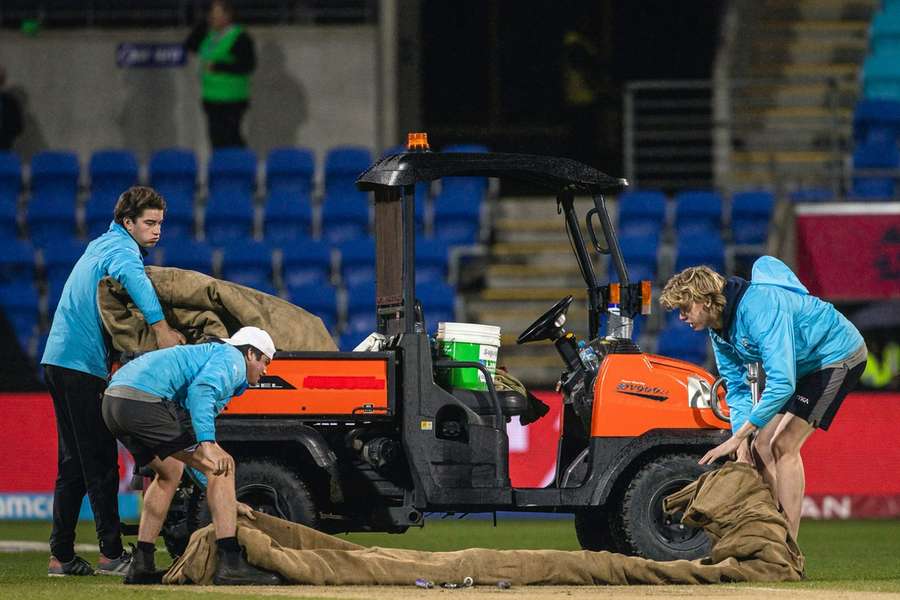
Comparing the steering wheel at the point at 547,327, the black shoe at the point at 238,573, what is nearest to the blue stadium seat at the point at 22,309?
the steering wheel at the point at 547,327

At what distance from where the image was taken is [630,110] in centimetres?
1700

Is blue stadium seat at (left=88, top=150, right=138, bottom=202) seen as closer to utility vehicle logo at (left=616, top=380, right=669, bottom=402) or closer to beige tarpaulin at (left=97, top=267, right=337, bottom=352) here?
beige tarpaulin at (left=97, top=267, right=337, bottom=352)

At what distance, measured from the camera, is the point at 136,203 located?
27.3 feet

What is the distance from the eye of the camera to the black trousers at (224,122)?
17391mm

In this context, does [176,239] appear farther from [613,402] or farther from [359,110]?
[613,402]

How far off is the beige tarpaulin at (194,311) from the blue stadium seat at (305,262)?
23.8ft

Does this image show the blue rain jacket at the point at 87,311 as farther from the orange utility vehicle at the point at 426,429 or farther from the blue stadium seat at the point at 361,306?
the blue stadium seat at the point at 361,306

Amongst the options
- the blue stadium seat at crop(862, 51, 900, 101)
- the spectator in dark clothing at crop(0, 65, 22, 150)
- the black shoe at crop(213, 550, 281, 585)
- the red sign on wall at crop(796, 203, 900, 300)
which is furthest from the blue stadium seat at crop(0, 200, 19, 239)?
the black shoe at crop(213, 550, 281, 585)

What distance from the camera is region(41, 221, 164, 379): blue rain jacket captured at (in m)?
8.27

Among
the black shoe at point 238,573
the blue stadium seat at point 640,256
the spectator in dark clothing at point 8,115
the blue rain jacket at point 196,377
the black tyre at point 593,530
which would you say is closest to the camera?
the blue rain jacket at point 196,377

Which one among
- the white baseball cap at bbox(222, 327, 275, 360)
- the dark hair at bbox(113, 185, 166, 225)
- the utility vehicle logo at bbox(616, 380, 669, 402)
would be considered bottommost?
the utility vehicle logo at bbox(616, 380, 669, 402)

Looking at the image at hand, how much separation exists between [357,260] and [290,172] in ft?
5.08

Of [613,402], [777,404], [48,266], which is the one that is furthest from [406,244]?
[48,266]

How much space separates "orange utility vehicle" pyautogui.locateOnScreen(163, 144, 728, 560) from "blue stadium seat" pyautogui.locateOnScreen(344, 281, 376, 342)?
682 cm
